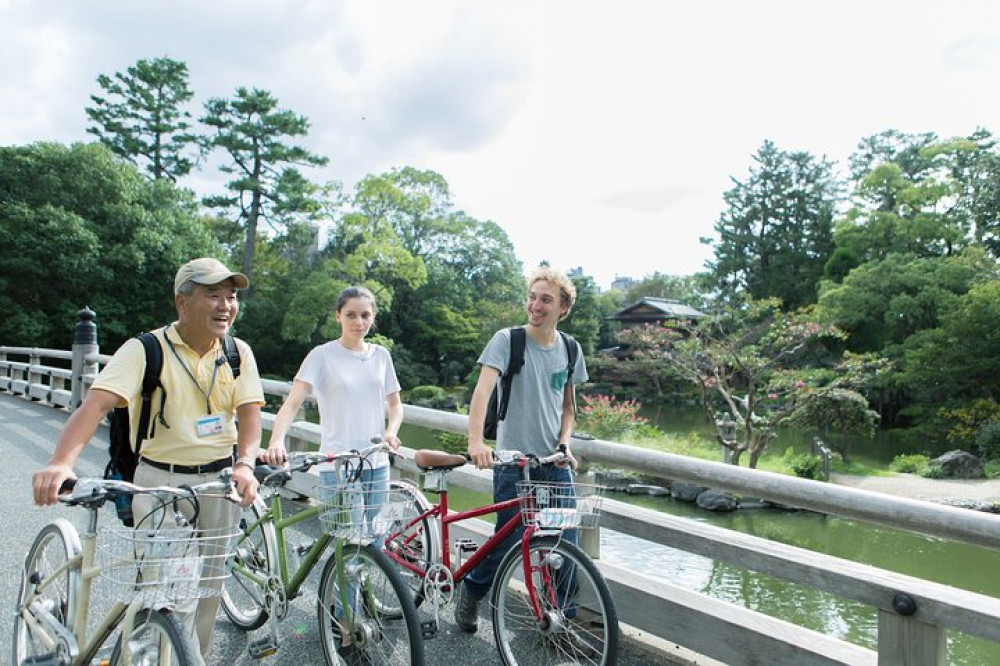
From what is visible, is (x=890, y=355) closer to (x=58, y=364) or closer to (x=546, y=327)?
(x=546, y=327)

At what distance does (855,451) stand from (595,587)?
19.7 m

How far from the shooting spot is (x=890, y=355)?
67.1ft

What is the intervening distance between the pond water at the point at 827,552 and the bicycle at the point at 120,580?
5296 millimetres

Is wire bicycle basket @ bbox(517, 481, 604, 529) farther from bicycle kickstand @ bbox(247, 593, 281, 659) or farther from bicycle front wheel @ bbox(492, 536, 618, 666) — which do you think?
bicycle kickstand @ bbox(247, 593, 281, 659)

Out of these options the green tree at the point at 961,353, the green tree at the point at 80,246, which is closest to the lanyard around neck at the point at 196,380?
the green tree at the point at 961,353

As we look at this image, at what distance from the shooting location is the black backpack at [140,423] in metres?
2.24

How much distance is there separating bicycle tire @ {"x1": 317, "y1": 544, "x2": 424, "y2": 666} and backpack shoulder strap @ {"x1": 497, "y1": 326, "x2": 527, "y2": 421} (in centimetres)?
76

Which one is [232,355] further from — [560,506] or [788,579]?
[788,579]

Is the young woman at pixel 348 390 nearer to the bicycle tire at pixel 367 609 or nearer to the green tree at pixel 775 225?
the bicycle tire at pixel 367 609

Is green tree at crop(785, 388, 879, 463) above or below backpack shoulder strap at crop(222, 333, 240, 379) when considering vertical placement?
below

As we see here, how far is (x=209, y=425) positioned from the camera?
2.36 m

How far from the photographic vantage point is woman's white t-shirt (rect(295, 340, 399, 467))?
3260 mm

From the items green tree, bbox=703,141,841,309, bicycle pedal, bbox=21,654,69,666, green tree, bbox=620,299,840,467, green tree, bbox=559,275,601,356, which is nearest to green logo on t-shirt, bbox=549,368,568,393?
bicycle pedal, bbox=21,654,69,666

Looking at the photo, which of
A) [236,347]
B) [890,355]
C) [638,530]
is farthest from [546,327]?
[890,355]
